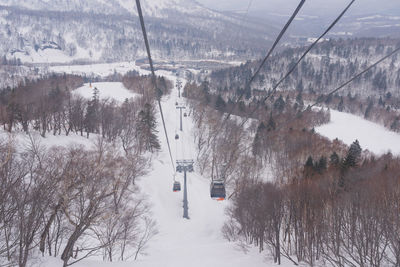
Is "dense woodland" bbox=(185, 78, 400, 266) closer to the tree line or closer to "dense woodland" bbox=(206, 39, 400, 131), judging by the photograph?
the tree line

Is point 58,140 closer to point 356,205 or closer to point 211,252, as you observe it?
point 211,252

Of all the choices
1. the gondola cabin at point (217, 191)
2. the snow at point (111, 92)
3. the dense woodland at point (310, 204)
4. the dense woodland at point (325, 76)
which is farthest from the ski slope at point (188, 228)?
the dense woodland at point (325, 76)

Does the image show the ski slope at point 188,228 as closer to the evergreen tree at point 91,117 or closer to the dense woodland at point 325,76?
the evergreen tree at point 91,117

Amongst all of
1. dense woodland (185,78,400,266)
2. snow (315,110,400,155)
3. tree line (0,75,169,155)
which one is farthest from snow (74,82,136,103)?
snow (315,110,400,155)

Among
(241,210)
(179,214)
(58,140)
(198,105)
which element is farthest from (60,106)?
(198,105)

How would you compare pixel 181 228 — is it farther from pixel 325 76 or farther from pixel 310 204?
pixel 325 76

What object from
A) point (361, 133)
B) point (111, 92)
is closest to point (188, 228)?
point (111, 92)
